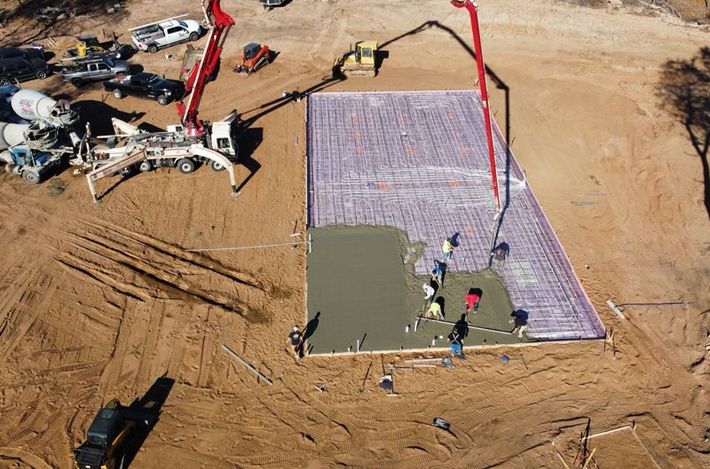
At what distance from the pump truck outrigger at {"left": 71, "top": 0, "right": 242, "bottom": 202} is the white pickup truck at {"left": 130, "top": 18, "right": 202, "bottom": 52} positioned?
1201 centimetres

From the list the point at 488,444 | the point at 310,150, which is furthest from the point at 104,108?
the point at 488,444

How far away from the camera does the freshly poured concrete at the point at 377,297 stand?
1911cm

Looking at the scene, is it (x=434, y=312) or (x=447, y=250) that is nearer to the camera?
(x=434, y=312)

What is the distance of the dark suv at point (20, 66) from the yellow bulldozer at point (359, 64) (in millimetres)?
18509

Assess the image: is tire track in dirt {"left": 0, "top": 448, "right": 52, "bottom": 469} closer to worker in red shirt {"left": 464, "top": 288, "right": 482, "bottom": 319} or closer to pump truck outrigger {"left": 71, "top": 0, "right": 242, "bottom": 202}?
pump truck outrigger {"left": 71, "top": 0, "right": 242, "bottom": 202}

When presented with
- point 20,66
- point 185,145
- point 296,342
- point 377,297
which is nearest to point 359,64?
point 185,145

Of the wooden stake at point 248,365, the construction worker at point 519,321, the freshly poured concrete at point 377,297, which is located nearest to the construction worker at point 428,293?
the freshly poured concrete at point 377,297

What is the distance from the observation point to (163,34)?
35.9 meters

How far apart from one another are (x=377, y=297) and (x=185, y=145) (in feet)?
40.5

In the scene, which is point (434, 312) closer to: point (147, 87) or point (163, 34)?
point (147, 87)

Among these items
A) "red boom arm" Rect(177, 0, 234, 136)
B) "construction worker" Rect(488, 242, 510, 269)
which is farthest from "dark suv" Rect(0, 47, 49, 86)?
"construction worker" Rect(488, 242, 510, 269)

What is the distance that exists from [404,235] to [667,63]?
24.6 meters

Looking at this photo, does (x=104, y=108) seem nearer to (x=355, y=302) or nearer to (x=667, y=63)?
(x=355, y=302)

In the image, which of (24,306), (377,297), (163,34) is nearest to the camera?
(24,306)
